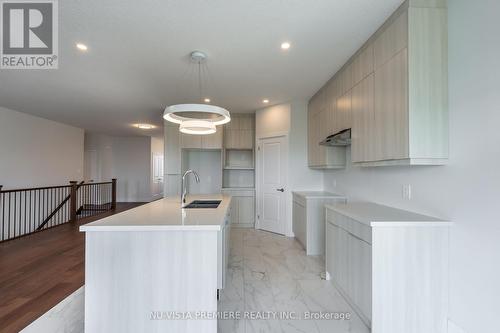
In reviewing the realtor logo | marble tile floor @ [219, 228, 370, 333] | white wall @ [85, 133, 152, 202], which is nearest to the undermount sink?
marble tile floor @ [219, 228, 370, 333]

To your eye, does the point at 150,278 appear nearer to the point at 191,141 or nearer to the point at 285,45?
the point at 285,45

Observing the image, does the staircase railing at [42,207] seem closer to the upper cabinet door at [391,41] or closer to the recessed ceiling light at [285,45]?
the recessed ceiling light at [285,45]

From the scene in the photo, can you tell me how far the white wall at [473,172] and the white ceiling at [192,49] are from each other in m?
0.64

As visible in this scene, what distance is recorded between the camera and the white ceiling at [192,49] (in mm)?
2014

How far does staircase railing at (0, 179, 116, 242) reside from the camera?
5.15 meters

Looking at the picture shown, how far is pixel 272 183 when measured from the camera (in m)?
5.09

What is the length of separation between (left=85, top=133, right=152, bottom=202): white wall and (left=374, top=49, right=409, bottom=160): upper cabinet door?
8.97m

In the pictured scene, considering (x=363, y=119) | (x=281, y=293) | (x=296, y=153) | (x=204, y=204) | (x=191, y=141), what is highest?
(x=191, y=141)

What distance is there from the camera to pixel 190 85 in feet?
12.4

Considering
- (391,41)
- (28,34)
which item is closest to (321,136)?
(391,41)

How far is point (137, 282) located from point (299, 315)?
1511mm

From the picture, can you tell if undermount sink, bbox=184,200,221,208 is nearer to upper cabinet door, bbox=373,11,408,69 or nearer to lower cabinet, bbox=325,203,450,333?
lower cabinet, bbox=325,203,450,333

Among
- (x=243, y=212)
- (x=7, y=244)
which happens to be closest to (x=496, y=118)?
(x=243, y=212)

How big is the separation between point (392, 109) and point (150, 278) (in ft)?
8.17
